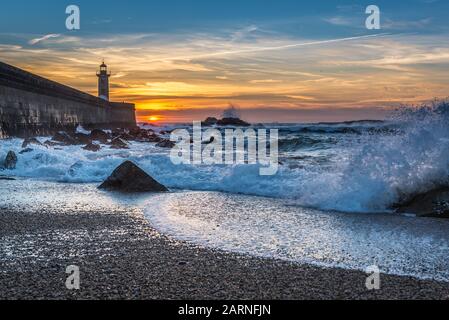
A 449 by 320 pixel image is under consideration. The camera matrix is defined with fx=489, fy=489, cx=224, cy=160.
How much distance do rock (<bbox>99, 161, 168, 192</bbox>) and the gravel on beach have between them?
10.3 ft

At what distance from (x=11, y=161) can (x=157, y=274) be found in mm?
8107

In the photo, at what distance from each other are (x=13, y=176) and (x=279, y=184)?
17.0ft

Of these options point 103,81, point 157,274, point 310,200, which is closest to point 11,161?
point 310,200

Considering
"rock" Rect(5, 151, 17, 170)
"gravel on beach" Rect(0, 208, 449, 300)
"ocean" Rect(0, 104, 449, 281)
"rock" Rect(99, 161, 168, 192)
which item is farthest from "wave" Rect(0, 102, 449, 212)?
"gravel on beach" Rect(0, 208, 449, 300)

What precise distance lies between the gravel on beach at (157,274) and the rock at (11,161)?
6.13m

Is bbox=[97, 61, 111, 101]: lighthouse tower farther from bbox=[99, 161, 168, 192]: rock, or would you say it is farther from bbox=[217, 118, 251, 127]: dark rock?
bbox=[99, 161, 168, 192]: rock

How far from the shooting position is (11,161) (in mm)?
10086

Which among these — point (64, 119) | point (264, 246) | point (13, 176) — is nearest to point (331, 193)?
point (264, 246)

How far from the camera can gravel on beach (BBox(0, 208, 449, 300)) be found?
2713mm

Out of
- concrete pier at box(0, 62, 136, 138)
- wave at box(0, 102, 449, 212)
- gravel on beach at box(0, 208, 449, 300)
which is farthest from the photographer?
concrete pier at box(0, 62, 136, 138)

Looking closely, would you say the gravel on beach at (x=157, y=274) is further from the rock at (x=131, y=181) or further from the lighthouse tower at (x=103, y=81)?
the lighthouse tower at (x=103, y=81)

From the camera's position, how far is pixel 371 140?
7242 mm

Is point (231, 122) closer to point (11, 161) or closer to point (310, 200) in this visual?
point (11, 161)

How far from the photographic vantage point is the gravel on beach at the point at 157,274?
2.71m
